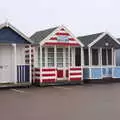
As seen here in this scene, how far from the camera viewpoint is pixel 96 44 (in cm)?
2323

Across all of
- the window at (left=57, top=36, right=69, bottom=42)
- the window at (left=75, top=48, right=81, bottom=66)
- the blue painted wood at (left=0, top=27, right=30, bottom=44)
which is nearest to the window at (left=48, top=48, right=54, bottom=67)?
the window at (left=57, top=36, right=69, bottom=42)

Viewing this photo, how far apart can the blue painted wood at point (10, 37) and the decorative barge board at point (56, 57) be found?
1318 millimetres

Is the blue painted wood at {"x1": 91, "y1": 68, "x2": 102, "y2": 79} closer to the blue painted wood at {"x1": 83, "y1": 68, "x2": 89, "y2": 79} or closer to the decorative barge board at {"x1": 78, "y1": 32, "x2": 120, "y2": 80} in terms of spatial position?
the decorative barge board at {"x1": 78, "y1": 32, "x2": 120, "y2": 80}

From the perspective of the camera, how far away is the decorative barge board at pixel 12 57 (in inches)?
765

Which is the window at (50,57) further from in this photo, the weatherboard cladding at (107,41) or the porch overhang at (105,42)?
the weatherboard cladding at (107,41)

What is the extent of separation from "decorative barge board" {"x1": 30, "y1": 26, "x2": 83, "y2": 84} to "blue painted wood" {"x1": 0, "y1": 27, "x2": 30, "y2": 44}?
1.32 meters

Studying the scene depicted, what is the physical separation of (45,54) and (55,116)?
1220 cm

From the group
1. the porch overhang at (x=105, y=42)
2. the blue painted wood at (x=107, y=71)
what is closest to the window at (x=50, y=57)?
the porch overhang at (x=105, y=42)

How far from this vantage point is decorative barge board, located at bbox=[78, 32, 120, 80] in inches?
905

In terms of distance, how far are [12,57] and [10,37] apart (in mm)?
1378

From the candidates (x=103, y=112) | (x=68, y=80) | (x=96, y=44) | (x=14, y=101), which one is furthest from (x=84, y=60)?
(x=103, y=112)

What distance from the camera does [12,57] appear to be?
66.3ft

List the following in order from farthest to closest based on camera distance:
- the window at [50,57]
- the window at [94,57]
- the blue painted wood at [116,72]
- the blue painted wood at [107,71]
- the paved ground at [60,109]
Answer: the window at [94,57]
the blue painted wood at [116,72]
the blue painted wood at [107,71]
the window at [50,57]
the paved ground at [60,109]

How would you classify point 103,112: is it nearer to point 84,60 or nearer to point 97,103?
point 97,103
